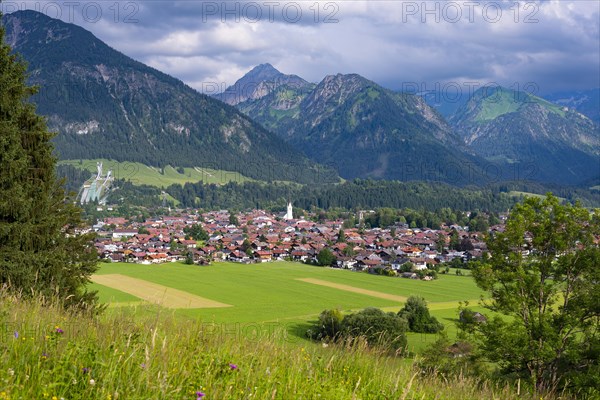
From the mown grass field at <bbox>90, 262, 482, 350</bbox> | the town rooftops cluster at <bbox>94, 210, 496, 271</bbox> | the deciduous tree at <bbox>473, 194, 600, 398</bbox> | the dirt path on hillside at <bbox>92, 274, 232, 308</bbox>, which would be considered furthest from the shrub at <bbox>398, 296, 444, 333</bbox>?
the town rooftops cluster at <bbox>94, 210, 496, 271</bbox>

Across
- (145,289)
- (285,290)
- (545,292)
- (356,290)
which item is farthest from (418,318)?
(545,292)

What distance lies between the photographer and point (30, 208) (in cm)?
1232

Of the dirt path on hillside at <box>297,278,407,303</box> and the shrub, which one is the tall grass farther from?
the dirt path on hillside at <box>297,278,407,303</box>

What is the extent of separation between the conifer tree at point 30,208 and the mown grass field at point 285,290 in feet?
81.8

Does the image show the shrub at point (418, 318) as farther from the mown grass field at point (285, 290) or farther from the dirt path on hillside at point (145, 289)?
the dirt path on hillside at point (145, 289)

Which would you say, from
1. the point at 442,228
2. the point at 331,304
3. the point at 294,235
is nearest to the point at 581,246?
the point at 331,304

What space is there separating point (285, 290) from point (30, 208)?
161ft

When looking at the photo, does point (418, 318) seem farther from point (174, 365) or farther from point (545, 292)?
point (174, 365)

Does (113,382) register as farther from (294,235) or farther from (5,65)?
(294,235)

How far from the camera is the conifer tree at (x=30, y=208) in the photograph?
1150 centimetres

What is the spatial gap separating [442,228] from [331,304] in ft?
353

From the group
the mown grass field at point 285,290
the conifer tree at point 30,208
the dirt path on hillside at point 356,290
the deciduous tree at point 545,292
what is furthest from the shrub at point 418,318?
the conifer tree at point 30,208

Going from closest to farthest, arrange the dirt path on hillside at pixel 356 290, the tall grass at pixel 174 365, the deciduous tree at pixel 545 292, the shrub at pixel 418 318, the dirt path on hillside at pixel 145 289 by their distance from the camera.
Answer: the tall grass at pixel 174 365 < the deciduous tree at pixel 545 292 < the shrub at pixel 418 318 < the dirt path on hillside at pixel 145 289 < the dirt path on hillside at pixel 356 290

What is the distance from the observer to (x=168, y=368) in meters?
4.05
